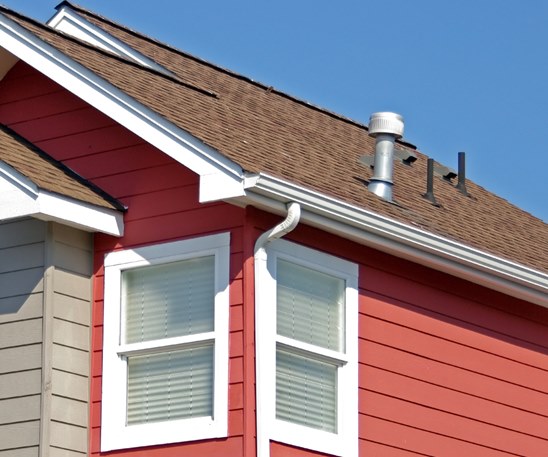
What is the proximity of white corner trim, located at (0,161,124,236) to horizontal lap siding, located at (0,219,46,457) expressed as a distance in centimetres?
36

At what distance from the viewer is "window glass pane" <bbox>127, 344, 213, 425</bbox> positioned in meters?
12.0

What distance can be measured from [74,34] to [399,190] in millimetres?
4018

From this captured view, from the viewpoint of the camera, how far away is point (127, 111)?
41.7ft

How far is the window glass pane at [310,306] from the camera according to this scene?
12281 mm

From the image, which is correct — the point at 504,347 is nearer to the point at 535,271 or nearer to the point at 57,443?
the point at 535,271

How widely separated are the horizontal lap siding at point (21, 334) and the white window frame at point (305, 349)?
1.84 meters

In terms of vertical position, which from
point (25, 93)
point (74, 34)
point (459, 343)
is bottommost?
point (459, 343)

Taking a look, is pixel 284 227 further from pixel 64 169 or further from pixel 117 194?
pixel 64 169

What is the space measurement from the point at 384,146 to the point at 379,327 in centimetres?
243

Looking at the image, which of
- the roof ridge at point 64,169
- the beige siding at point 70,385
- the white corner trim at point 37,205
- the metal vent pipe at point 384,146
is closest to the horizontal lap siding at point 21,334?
the beige siding at point 70,385

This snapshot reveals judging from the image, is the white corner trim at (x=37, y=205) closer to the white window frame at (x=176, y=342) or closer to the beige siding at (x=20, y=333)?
the white window frame at (x=176, y=342)

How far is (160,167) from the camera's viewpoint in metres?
12.9

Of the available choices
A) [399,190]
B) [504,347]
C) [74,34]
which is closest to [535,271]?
[504,347]

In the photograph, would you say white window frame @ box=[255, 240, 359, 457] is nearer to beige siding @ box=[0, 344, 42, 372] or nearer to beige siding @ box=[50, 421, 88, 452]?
beige siding @ box=[50, 421, 88, 452]
